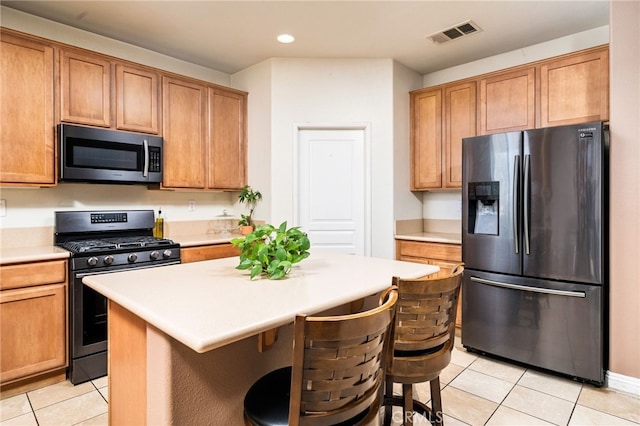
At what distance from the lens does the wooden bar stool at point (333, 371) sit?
0.98m

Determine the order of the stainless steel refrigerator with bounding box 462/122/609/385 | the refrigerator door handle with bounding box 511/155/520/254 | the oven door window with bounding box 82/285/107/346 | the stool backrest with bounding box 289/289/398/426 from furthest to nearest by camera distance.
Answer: the refrigerator door handle with bounding box 511/155/520/254
the oven door window with bounding box 82/285/107/346
the stainless steel refrigerator with bounding box 462/122/609/385
the stool backrest with bounding box 289/289/398/426

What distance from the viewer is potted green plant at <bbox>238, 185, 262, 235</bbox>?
3836 mm

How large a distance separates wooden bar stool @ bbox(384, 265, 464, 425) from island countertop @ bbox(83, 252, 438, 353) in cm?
16

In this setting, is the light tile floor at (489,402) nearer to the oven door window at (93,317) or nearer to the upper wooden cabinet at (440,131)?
the oven door window at (93,317)

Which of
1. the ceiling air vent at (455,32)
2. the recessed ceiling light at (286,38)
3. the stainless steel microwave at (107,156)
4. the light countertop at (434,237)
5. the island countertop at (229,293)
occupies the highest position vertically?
the recessed ceiling light at (286,38)

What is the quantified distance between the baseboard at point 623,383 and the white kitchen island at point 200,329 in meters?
1.74

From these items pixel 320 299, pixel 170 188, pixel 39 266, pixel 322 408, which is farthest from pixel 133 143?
pixel 322 408

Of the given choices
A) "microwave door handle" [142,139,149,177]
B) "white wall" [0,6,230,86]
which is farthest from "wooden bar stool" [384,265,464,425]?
"white wall" [0,6,230,86]

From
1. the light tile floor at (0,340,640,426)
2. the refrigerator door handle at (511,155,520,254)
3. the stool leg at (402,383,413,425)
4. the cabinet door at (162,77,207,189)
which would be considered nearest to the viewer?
the stool leg at (402,383,413,425)

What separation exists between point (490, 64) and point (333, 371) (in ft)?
12.1

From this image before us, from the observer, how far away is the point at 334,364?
1021 millimetres

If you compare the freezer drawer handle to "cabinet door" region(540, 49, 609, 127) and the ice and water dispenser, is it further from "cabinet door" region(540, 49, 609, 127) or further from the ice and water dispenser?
"cabinet door" region(540, 49, 609, 127)

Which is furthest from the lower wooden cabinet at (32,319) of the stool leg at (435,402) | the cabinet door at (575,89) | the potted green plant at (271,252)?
the cabinet door at (575,89)

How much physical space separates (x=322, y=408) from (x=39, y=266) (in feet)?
7.59
